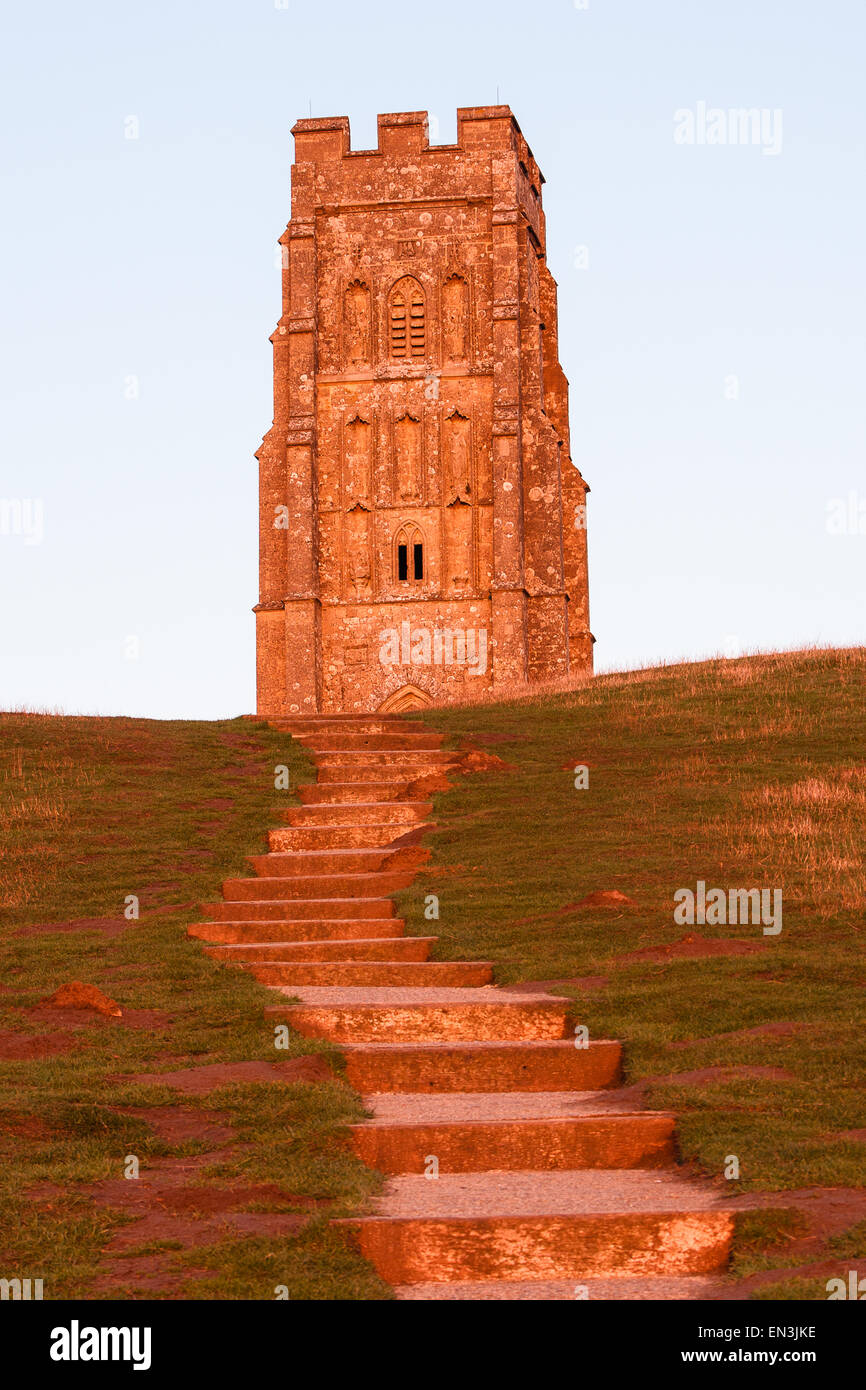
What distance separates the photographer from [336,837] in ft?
65.6

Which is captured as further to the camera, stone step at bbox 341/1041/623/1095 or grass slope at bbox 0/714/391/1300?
stone step at bbox 341/1041/623/1095

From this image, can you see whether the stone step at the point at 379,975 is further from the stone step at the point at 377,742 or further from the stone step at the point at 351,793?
the stone step at the point at 377,742

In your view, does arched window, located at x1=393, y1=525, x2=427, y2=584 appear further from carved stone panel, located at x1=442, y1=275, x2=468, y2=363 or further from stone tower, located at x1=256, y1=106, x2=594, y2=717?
carved stone panel, located at x1=442, y1=275, x2=468, y2=363

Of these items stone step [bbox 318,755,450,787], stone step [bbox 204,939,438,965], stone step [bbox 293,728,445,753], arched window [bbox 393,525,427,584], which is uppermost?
arched window [bbox 393,525,427,584]

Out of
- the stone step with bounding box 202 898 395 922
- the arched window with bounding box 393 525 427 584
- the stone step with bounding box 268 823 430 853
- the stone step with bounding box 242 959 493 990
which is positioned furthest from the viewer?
the arched window with bounding box 393 525 427 584

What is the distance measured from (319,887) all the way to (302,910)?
0.80 m

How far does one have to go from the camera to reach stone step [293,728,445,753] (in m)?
24.7

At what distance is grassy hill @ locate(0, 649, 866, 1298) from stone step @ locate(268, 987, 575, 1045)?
30 cm

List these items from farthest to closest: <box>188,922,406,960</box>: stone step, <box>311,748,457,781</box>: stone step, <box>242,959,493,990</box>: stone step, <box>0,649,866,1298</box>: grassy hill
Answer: <box>311,748,457,781</box>: stone step
<box>188,922,406,960</box>: stone step
<box>242,959,493,990</box>: stone step
<box>0,649,866,1298</box>: grassy hill

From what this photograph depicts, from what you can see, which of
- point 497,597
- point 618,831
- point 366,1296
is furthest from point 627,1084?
point 497,597

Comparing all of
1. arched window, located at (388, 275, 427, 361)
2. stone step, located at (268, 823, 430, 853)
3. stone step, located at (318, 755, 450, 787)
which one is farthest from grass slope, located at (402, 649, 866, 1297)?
arched window, located at (388, 275, 427, 361)

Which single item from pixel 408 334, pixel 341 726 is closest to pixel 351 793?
pixel 341 726

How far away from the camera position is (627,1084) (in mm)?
11531
